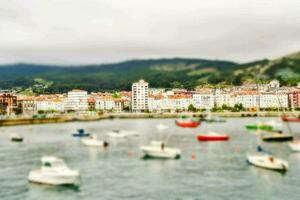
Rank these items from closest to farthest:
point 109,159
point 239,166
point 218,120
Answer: point 239,166 < point 109,159 < point 218,120

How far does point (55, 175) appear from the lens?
35.6 m

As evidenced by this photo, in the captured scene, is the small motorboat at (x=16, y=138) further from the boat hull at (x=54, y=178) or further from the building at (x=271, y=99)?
the building at (x=271, y=99)

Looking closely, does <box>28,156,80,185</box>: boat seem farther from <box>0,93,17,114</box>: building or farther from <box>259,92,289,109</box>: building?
<box>259,92,289,109</box>: building

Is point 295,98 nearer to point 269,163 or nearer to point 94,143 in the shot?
point 94,143

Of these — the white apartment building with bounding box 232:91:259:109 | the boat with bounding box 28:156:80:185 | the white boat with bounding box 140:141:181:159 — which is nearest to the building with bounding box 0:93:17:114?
the white apartment building with bounding box 232:91:259:109

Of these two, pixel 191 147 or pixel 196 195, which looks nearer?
pixel 196 195

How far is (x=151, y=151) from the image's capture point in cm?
4900

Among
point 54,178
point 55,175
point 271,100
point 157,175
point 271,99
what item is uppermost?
point 271,99

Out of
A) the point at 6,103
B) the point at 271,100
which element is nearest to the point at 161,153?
the point at 6,103

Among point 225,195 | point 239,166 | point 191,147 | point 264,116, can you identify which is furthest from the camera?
point 264,116

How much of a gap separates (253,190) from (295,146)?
1982 cm

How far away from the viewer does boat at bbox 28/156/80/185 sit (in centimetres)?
3525

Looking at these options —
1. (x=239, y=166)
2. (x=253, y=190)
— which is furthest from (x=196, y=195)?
(x=239, y=166)

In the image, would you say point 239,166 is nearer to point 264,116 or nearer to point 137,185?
point 137,185
